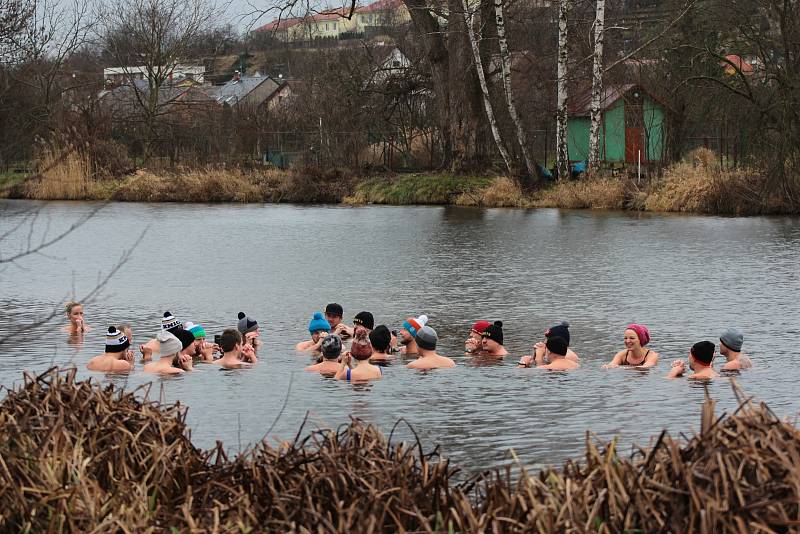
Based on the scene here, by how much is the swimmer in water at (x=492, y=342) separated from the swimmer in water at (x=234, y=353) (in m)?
2.78

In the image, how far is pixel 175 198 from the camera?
45188 millimetres

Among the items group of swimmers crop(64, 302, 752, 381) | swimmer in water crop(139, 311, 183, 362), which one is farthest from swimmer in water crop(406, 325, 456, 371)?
swimmer in water crop(139, 311, 183, 362)

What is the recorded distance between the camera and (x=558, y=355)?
44.0 feet

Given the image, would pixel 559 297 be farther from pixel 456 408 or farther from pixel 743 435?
pixel 743 435

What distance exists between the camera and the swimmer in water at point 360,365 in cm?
1297

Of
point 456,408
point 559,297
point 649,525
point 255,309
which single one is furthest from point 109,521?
point 559,297

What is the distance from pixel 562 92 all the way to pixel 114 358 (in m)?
26.9

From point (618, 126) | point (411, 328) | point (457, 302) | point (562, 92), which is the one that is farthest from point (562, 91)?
point (411, 328)

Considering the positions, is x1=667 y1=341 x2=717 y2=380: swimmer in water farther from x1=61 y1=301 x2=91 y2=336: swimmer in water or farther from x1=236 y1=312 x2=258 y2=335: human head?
x1=61 y1=301 x2=91 y2=336: swimmer in water

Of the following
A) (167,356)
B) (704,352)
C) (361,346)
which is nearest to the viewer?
(704,352)

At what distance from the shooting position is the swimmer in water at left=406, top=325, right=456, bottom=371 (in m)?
13.7

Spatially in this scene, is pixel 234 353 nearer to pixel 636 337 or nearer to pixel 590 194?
pixel 636 337

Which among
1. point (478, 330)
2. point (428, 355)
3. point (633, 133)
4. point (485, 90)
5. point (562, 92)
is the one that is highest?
point (485, 90)

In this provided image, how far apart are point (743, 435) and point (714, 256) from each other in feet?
60.0
